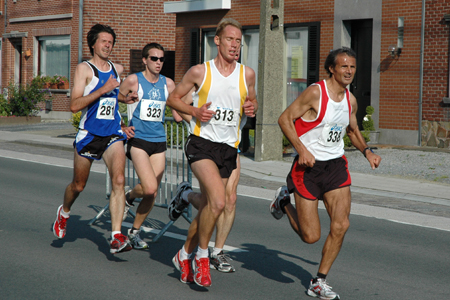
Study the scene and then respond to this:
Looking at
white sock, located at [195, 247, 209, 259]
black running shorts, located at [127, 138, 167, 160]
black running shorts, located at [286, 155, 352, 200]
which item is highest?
black running shorts, located at [127, 138, 167, 160]

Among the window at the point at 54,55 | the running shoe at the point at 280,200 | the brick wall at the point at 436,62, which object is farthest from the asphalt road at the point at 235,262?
the window at the point at 54,55

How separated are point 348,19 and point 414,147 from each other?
415 centimetres

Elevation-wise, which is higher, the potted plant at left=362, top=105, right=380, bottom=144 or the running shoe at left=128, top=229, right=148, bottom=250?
the potted plant at left=362, top=105, right=380, bottom=144

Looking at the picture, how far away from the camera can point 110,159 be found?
20.4ft

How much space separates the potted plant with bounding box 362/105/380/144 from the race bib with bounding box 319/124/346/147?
1198cm

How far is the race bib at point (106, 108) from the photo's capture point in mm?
6305

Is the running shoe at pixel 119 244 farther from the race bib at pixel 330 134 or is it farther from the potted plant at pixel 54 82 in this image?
the potted plant at pixel 54 82

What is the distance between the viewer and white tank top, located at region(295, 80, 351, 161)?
517 cm

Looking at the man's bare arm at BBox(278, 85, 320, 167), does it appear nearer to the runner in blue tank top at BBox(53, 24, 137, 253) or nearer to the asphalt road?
the asphalt road

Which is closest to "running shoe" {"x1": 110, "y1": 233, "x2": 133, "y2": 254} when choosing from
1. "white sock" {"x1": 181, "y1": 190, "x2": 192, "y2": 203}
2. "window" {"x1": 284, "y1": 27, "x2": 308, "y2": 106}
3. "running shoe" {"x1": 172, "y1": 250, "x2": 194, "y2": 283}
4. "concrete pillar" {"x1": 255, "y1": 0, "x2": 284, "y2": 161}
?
"running shoe" {"x1": 172, "y1": 250, "x2": 194, "y2": 283}

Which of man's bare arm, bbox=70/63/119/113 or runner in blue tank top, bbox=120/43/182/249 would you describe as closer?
man's bare arm, bbox=70/63/119/113

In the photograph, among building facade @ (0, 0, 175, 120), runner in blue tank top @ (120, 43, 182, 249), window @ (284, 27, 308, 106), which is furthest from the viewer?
building facade @ (0, 0, 175, 120)

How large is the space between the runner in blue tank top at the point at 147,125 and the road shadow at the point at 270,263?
1067 mm

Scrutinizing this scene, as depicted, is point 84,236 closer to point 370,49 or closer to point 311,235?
point 311,235
